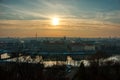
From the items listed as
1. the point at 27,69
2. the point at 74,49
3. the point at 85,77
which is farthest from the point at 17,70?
the point at 74,49

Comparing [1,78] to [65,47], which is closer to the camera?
[1,78]

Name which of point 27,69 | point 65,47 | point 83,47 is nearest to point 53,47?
point 65,47

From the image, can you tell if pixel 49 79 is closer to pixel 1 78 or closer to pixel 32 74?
pixel 32 74

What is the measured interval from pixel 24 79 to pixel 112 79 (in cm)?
350

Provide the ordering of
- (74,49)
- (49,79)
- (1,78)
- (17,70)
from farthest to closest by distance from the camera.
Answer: (74,49) → (17,70) → (49,79) → (1,78)

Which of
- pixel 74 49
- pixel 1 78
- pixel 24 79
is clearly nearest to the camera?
pixel 1 78

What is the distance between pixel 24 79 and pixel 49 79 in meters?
1.07

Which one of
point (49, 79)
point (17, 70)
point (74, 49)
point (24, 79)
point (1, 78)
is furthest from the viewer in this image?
point (74, 49)

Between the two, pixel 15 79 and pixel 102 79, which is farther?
pixel 102 79

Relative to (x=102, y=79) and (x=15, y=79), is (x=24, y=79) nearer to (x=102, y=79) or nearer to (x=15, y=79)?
(x=15, y=79)

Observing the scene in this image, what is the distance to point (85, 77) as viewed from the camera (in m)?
9.12

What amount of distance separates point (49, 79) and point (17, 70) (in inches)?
59.9

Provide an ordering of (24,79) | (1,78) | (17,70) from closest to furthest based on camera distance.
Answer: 1. (1,78)
2. (24,79)
3. (17,70)

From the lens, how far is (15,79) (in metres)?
7.69
